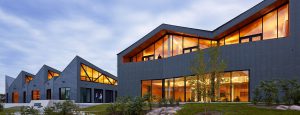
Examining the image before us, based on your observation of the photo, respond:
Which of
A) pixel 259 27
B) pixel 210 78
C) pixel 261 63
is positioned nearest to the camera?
pixel 210 78

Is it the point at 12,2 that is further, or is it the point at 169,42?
the point at 169,42

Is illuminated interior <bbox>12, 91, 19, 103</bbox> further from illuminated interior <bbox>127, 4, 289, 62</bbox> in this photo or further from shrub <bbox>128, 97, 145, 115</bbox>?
shrub <bbox>128, 97, 145, 115</bbox>

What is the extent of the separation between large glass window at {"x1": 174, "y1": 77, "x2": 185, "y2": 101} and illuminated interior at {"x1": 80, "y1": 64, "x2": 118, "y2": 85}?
20791 mm

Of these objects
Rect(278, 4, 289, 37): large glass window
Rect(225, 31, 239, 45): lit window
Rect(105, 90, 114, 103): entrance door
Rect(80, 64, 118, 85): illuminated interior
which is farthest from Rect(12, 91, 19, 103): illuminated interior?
Rect(278, 4, 289, 37): large glass window

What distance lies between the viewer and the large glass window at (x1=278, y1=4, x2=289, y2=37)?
24.4 meters

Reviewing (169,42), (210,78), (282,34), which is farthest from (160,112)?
(169,42)

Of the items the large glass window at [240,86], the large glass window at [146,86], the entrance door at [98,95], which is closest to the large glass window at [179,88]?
the large glass window at [146,86]

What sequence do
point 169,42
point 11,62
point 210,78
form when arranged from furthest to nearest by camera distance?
1. point 11,62
2. point 169,42
3. point 210,78

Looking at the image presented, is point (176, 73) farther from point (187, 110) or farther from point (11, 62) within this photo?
point (11, 62)

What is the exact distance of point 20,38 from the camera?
156 ft

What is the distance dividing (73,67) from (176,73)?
2141cm

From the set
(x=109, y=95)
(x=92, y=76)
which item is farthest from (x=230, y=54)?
(x=109, y=95)

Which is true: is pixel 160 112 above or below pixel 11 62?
below

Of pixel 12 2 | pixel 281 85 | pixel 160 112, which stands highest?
pixel 12 2
